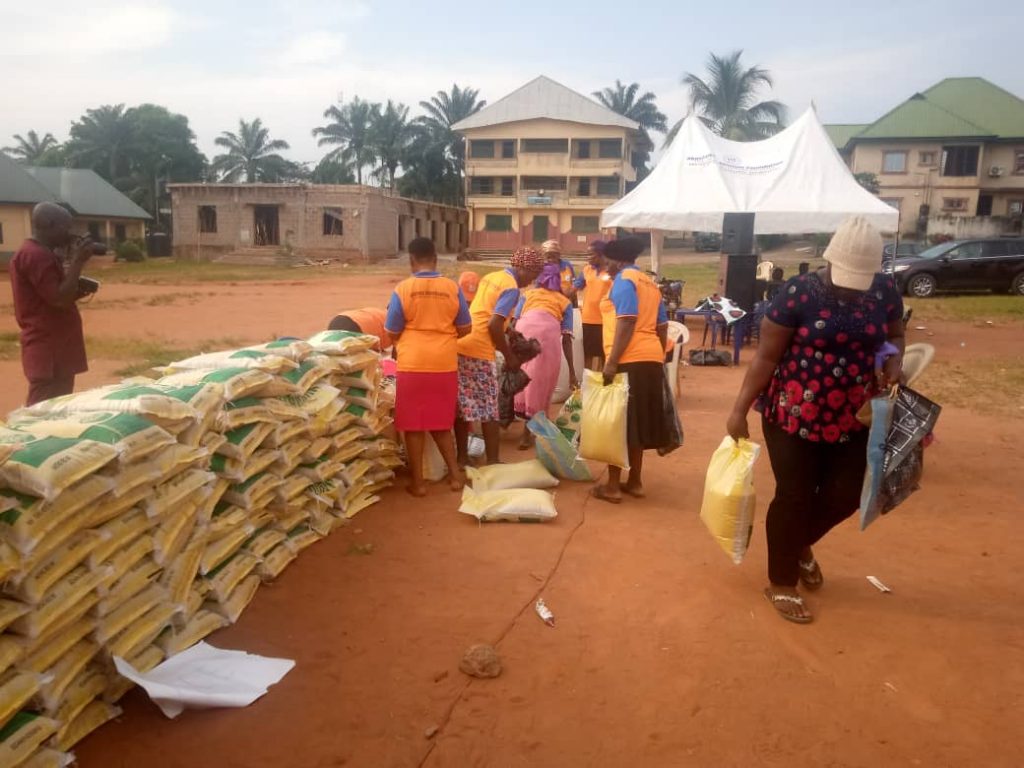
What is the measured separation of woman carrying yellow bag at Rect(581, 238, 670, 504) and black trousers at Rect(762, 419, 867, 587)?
4.56ft

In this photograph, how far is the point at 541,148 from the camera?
143 feet

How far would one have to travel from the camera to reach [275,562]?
3.90 m

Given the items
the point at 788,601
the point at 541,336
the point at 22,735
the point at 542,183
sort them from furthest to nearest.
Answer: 1. the point at 542,183
2. the point at 541,336
3. the point at 788,601
4. the point at 22,735

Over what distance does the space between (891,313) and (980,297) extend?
2030 centimetres

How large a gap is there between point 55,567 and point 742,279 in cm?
1200

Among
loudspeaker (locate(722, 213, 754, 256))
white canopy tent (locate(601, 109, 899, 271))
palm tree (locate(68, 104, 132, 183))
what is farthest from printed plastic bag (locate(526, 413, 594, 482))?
palm tree (locate(68, 104, 132, 183))

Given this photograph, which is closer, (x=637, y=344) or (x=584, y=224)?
(x=637, y=344)

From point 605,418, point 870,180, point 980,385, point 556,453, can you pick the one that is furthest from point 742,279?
point 870,180

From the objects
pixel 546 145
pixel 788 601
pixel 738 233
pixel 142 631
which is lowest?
pixel 788 601

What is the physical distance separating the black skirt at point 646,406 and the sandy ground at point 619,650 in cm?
47

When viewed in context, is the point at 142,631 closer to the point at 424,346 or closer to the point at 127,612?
the point at 127,612

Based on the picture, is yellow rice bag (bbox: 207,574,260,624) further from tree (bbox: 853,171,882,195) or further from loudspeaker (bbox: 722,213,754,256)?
tree (bbox: 853,171,882,195)

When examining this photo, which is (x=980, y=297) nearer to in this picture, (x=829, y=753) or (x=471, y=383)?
(x=471, y=383)

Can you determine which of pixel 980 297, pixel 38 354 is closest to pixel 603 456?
pixel 38 354
